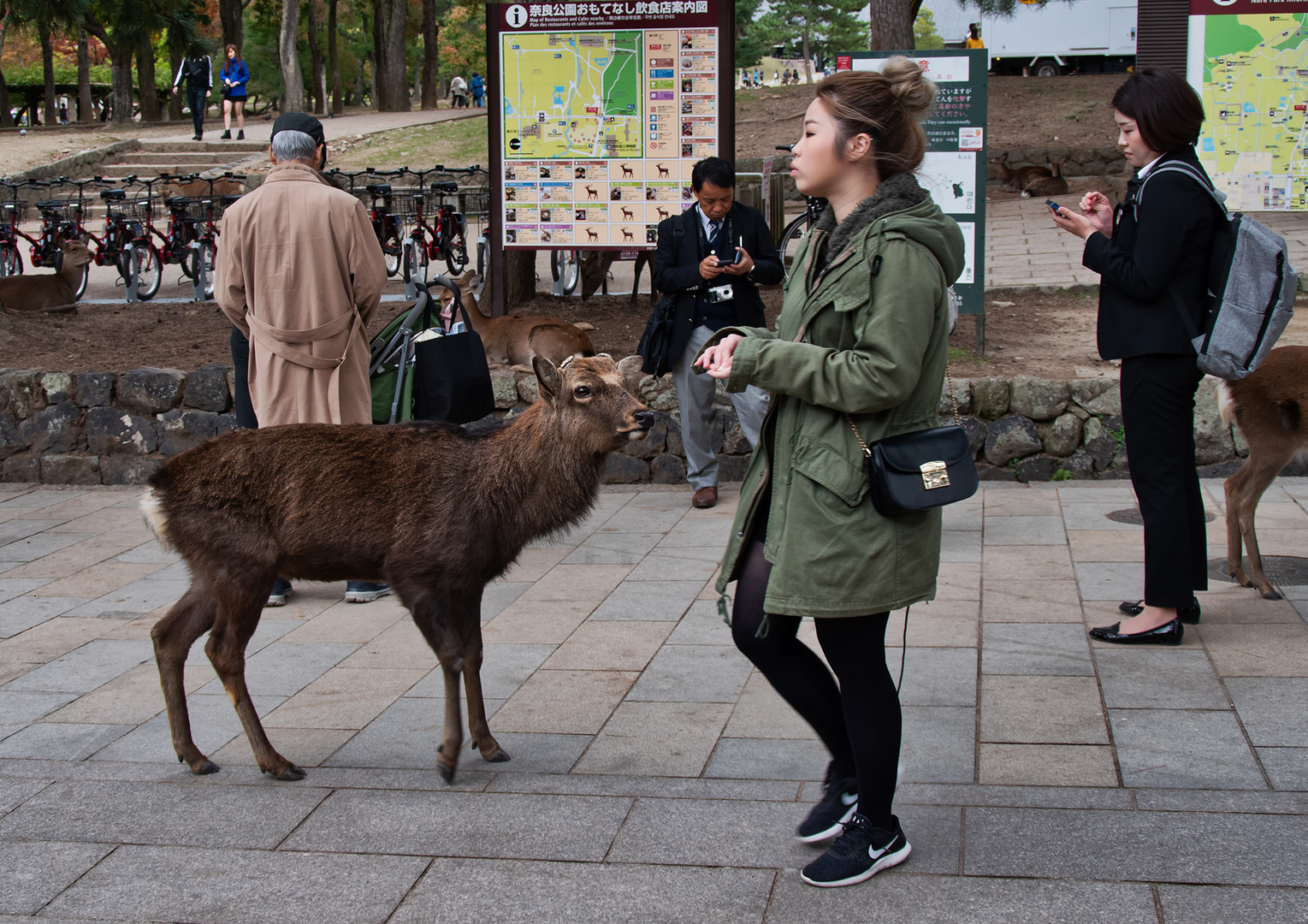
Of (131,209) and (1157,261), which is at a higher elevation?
(131,209)

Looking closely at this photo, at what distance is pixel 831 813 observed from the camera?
3309mm

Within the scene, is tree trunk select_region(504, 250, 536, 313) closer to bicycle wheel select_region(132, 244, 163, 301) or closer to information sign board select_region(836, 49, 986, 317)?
information sign board select_region(836, 49, 986, 317)

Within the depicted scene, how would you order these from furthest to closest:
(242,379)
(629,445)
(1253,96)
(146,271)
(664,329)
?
(146,271) < (1253,96) < (629,445) < (664,329) < (242,379)

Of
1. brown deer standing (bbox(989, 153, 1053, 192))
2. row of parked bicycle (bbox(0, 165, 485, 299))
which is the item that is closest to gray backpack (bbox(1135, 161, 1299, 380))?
row of parked bicycle (bbox(0, 165, 485, 299))

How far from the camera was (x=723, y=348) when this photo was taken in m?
2.92

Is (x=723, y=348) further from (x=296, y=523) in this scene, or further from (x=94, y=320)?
(x=94, y=320)

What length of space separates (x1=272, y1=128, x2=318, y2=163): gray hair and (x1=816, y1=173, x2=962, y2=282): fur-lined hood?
3.35m

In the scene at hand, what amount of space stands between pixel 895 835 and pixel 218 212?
1521 centimetres

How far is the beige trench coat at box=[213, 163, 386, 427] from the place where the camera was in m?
5.41

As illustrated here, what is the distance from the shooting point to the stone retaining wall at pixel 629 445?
779 cm

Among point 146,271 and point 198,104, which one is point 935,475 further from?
point 198,104

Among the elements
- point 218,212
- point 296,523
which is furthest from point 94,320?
point 296,523

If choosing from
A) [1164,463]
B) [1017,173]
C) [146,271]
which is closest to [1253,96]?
[1164,463]

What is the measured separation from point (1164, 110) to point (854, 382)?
2584mm
